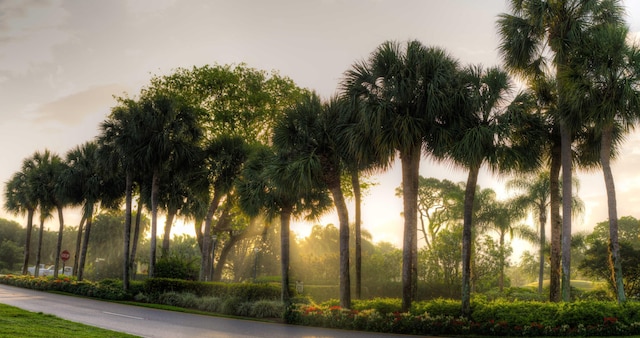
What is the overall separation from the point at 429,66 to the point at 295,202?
10.4 m

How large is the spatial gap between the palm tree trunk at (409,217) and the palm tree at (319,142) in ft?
10.2

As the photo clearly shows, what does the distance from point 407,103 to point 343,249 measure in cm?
693

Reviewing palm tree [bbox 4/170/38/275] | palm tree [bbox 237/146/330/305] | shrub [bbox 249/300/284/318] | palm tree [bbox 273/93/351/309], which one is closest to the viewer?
palm tree [bbox 273/93/351/309]

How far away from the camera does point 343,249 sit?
23406 mm

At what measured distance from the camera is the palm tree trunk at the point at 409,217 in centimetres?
2045

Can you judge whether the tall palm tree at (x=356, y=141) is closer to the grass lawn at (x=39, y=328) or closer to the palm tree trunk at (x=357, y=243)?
the palm tree trunk at (x=357, y=243)

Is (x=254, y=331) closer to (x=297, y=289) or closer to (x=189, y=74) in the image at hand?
(x=297, y=289)

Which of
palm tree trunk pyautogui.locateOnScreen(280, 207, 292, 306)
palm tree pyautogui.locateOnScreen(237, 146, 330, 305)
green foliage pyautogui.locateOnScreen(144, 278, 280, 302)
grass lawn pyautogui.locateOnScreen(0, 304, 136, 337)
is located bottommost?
green foliage pyautogui.locateOnScreen(144, 278, 280, 302)

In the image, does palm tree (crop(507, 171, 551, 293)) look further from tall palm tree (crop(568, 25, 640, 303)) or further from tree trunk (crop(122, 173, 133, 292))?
tree trunk (crop(122, 173, 133, 292))

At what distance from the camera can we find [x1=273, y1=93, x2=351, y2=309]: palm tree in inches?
920

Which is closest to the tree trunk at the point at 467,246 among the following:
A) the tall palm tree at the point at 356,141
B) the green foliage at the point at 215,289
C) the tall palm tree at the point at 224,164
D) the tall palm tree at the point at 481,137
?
the tall palm tree at the point at 481,137

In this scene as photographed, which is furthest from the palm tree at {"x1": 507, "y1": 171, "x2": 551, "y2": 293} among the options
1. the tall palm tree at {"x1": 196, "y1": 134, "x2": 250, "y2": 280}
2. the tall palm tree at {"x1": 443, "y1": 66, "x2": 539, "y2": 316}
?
the tall palm tree at {"x1": 443, "y1": 66, "x2": 539, "y2": 316}

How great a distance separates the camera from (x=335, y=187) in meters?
24.3

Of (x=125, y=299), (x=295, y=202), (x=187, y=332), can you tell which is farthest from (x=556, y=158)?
(x=125, y=299)
